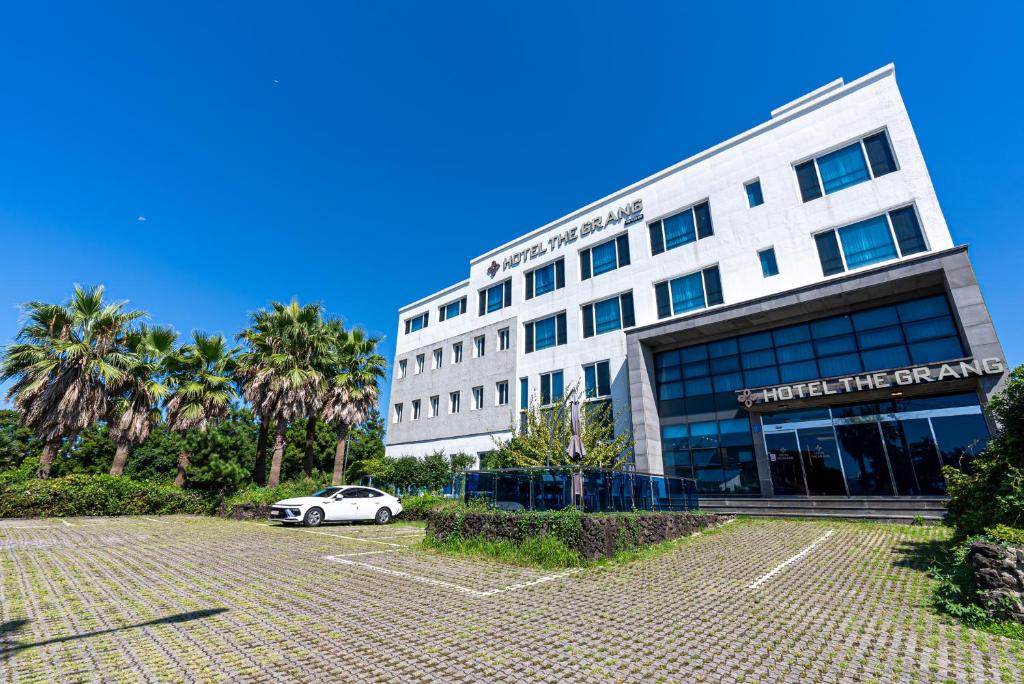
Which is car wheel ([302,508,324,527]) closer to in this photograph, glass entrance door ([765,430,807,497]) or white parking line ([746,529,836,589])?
white parking line ([746,529,836,589])

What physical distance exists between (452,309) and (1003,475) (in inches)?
1239

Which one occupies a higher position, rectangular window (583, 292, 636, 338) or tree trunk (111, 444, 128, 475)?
rectangular window (583, 292, 636, 338)

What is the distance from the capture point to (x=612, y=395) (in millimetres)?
24062

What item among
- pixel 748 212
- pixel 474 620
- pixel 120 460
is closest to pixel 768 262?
pixel 748 212

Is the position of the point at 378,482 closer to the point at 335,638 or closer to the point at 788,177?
the point at 335,638

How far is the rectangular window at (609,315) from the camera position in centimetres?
2520

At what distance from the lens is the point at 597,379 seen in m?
25.1

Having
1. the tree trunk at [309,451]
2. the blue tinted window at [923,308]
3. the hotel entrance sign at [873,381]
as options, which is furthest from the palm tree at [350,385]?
the blue tinted window at [923,308]

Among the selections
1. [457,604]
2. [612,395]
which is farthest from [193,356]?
[457,604]

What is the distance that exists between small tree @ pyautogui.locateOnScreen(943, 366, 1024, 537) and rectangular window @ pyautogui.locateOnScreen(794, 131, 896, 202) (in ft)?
48.4

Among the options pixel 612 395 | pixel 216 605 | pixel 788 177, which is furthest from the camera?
pixel 612 395

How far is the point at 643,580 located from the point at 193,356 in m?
26.7

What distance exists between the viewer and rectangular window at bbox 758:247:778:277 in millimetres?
20759

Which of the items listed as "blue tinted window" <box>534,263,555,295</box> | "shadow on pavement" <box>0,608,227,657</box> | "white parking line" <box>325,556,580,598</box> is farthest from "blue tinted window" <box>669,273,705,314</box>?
"shadow on pavement" <box>0,608,227,657</box>
